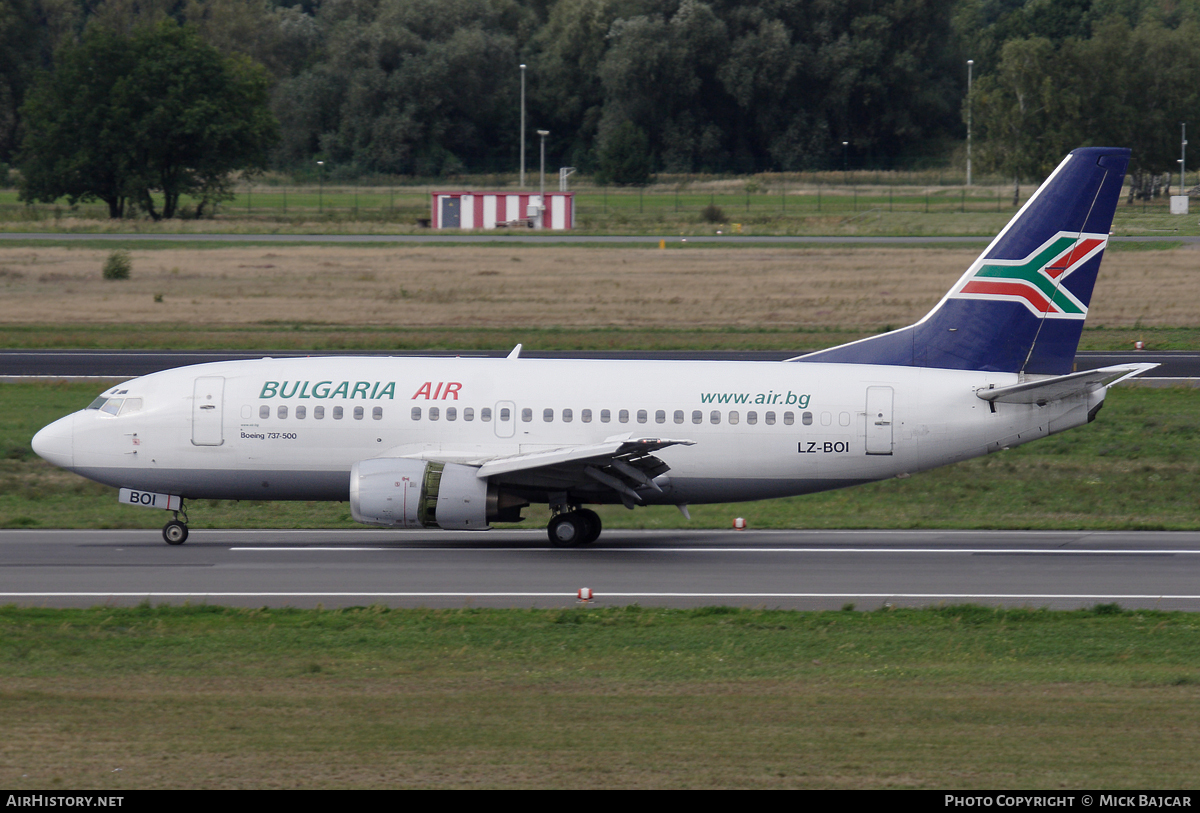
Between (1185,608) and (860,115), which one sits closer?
(1185,608)

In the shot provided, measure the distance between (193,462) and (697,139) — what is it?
384 ft

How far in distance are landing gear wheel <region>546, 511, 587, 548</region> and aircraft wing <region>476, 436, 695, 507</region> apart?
0.70 m

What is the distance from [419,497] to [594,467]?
328cm

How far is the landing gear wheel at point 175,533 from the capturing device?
26.3m

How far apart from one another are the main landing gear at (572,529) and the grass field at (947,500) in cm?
274

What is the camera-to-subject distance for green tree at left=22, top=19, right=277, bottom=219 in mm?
101938

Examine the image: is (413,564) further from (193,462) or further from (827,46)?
(827,46)

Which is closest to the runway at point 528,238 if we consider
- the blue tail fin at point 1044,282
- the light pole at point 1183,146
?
the light pole at point 1183,146

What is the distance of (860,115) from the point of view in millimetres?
139625

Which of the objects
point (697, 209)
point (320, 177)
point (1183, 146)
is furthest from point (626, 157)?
point (1183, 146)

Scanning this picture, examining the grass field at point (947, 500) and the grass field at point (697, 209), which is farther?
the grass field at point (697, 209)

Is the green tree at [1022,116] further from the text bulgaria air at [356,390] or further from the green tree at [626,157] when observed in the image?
the text bulgaria air at [356,390]

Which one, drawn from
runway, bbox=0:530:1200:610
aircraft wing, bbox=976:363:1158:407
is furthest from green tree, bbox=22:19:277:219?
aircraft wing, bbox=976:363:1158:407
